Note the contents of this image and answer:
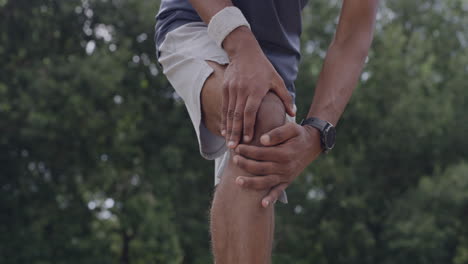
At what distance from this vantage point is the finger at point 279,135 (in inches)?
52.4

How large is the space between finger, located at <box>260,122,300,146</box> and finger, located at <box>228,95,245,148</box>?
56mm

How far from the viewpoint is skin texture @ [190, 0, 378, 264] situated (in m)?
1.31

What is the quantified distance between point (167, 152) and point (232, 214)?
1262cm

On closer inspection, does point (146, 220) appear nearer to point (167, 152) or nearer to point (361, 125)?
point (167, 152)

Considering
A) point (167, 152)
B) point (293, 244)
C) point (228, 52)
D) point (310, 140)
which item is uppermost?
point (228, 52)

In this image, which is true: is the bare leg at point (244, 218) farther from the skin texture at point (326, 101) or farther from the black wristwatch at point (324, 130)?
the black wristwatch at point (324, 130)

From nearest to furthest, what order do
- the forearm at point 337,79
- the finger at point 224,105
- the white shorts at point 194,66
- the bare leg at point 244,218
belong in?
1. the bare leg at point 244,218
2. the finger at point 224,105
3. the white shorts at point 194,66
4. the forearm at point 337,79

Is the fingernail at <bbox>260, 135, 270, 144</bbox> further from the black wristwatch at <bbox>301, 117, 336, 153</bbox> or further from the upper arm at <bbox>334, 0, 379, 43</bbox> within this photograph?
the upper arm at <bbox>334, 0, 379, 43</bbox>

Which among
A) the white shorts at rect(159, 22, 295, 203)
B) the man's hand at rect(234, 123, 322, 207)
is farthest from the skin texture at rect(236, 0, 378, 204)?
the white shorts at rect(159, 22, 295, 203)

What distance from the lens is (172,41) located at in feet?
5.32

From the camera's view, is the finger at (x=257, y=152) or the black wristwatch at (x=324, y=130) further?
the black wristwatch at (x=324, y=130)

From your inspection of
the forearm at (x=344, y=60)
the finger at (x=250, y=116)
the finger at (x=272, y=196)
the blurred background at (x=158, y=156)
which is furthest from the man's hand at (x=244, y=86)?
the blurred background at (x=158, y=156)

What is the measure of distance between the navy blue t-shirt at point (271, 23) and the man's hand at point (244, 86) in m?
0.19

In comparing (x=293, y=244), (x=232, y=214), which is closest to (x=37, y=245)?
(x=293, y=244)
